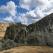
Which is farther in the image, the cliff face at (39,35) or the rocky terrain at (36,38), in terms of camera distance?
the cliff face at (39,35)

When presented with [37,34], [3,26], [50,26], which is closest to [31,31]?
[37,34]

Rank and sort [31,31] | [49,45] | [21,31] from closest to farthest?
[49,45] < [31,31] < [21,31]

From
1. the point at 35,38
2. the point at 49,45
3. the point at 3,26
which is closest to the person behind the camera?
the point at 49,45

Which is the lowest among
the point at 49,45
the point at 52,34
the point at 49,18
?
the point at 49,45

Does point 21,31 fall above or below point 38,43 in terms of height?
above

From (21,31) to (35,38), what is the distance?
4.11 meters

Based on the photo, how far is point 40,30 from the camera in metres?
23.8

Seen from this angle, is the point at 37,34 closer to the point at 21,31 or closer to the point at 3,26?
the point at 21,31

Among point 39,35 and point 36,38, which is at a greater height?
point 39,35

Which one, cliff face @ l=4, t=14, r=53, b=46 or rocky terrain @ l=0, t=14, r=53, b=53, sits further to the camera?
cliff face @ l=4, t=14, r=53, b=46

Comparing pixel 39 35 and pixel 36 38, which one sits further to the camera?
pixel 39 35

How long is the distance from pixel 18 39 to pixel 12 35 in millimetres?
2279

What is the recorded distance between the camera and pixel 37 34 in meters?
23.4

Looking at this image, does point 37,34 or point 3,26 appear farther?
point 3,26
